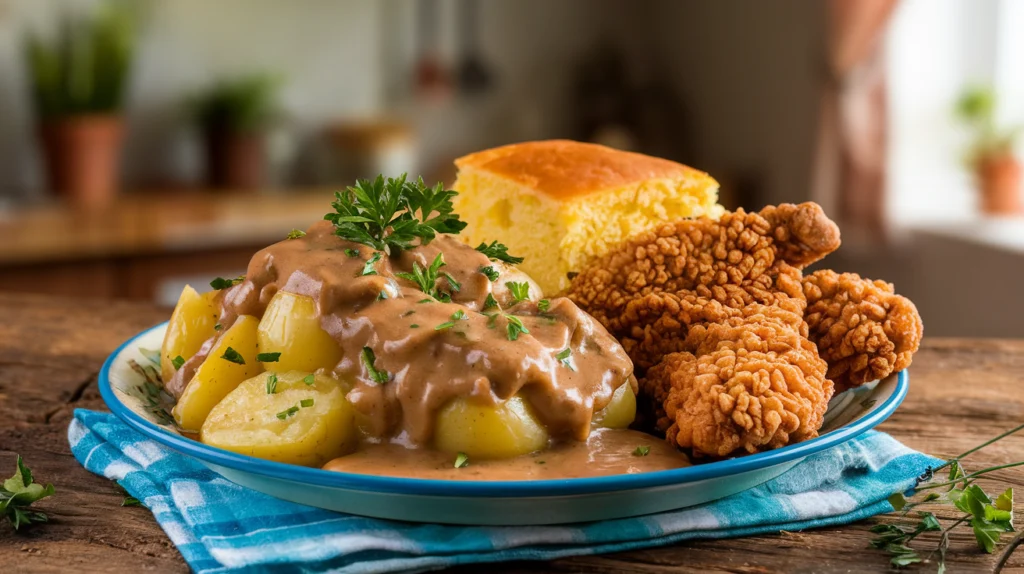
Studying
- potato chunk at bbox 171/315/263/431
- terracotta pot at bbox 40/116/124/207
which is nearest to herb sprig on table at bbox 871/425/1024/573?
potato chunk at bbox 171/315/263/431

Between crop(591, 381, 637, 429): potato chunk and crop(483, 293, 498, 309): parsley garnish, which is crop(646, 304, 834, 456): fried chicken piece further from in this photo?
crop(483, 293, 498, 309): parsley garnish

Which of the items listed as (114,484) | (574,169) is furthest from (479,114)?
(114,484)

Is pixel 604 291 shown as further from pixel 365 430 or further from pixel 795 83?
pixel 795 83

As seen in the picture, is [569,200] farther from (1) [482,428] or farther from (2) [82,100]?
(2) [82,100]

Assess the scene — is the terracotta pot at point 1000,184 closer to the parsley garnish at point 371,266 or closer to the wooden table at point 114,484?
the wooden table at point 114,484

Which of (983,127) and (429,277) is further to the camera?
(983,127)

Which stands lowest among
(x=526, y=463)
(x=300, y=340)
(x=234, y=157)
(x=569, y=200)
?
(x=234, y=157)

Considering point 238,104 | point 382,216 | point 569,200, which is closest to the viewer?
point 382,216
